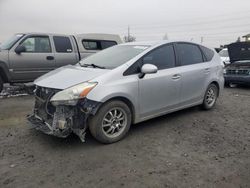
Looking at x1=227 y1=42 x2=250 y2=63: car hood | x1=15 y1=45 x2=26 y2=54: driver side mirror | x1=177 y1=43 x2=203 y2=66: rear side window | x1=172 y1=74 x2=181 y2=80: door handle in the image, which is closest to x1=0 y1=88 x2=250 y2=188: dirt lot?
x1=172 y1=74 x2=181 y2=80: door handle

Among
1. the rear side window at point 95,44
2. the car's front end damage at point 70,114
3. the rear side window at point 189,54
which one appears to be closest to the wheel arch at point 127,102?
the car's front end damage at point 70,114

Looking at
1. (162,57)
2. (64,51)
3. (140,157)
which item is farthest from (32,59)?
(140,157)

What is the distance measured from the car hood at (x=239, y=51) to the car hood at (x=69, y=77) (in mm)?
6824

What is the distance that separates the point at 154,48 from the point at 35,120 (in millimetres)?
2431

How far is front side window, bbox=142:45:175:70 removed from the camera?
4.61 metres

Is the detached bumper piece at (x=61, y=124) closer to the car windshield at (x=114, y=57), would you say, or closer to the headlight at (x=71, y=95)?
the headlight at (x=71, y=95)

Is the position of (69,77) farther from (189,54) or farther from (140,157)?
(189,54)

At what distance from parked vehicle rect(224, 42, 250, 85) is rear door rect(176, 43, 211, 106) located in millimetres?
3973

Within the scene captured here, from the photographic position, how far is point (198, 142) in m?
4.18

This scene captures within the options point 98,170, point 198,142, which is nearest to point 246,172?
point 198,142

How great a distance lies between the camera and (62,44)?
327 inches

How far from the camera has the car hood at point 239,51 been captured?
9.12 metres

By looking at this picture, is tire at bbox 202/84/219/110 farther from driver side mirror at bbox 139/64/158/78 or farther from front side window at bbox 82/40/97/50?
front side window at bbox 82/40/97/50

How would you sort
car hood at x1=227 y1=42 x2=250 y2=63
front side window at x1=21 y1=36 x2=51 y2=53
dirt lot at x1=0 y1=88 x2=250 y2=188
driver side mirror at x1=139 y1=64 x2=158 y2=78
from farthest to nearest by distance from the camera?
car hood at x1=227 y1=42 x2=250 y2=63 → front side window at x1=21 y1=36 x2=51 y2=53 → driver side mirror at x1=139 y1=64 x2=158 y2=78 → dirt lot at x1=0 y1=88 x2=250 y2=188
